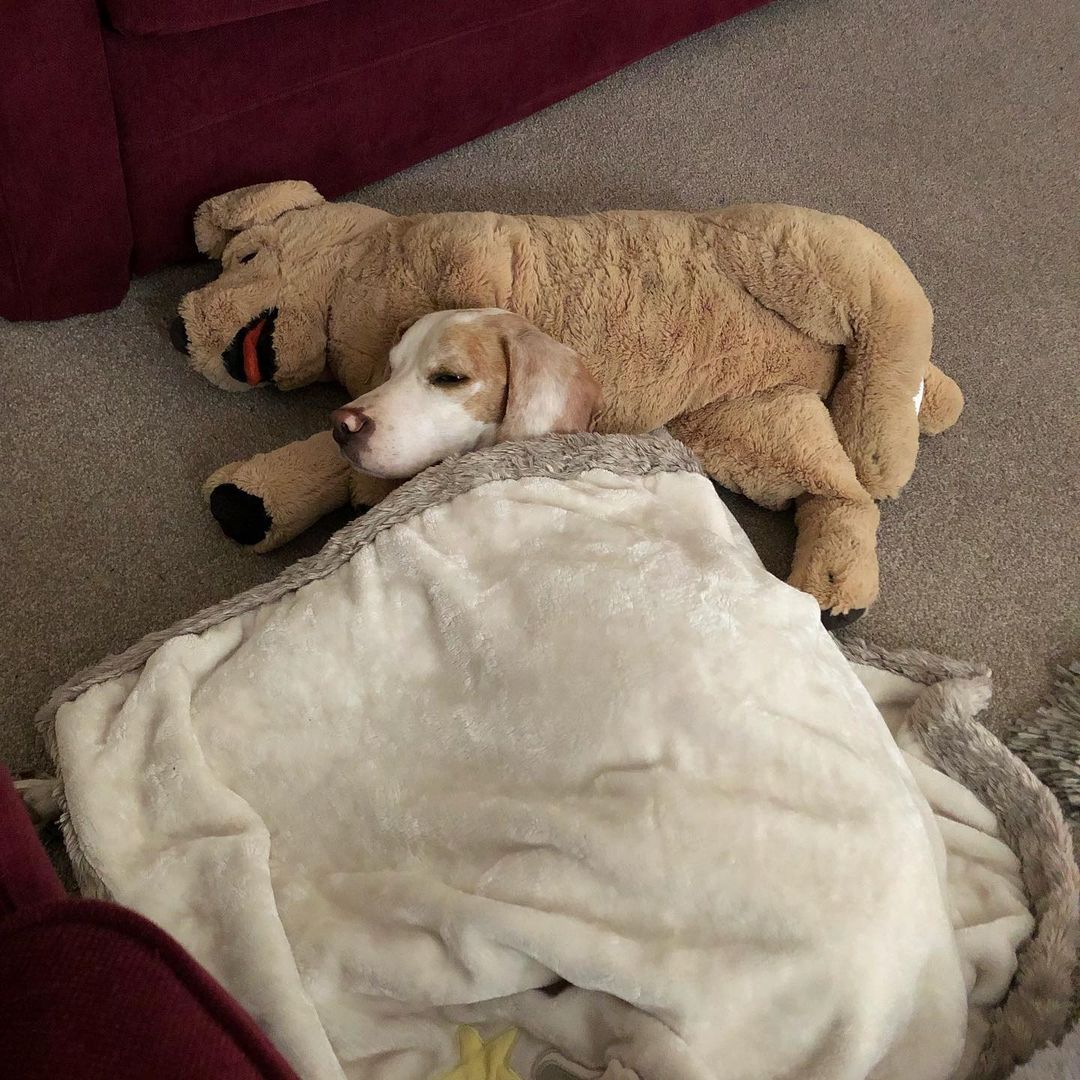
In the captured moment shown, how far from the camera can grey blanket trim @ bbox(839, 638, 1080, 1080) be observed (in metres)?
0.98

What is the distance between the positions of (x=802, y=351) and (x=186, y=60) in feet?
3.20

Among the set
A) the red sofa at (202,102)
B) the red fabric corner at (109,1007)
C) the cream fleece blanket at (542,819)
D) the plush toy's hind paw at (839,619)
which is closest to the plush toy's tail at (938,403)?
the plush toy's hind paw at (839,619)

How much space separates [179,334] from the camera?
149 centimetres

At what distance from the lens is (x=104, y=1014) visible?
541mm

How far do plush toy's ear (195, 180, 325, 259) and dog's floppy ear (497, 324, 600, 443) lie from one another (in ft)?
1.60

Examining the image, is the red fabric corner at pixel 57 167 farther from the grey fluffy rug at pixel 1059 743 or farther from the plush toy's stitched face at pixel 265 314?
the grey fluffy rug at pixel 1059 743

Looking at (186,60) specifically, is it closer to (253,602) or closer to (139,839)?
(253,602)

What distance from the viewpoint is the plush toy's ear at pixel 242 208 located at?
1.51 m

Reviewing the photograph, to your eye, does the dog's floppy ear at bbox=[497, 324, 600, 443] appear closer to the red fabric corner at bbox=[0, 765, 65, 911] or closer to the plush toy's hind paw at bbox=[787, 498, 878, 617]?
the plush toy's hind paw at bbox=[787, 498, 878, 617]

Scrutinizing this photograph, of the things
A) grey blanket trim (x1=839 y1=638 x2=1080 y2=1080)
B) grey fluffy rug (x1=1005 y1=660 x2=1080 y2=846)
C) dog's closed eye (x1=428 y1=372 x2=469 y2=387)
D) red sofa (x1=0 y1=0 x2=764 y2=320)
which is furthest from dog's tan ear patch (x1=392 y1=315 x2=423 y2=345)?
grey fluffy rug (x1=1005 y1=660 x2=1080 y2=846)

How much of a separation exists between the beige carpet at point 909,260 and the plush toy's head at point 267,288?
9 cm

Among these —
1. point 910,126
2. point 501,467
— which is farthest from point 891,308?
point 910,126

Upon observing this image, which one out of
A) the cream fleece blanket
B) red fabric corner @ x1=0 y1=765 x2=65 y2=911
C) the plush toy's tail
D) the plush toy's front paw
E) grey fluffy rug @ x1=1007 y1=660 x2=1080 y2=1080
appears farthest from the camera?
the plush toy's tail

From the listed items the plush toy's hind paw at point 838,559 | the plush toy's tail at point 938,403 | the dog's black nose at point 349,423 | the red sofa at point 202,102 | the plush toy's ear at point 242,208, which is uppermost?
the red sofa at point 202,102
